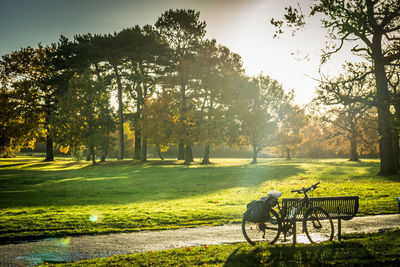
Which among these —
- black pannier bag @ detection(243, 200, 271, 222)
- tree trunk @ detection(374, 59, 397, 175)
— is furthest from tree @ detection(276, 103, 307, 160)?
black pannier bag @ detection(243, 200, 271, 222)

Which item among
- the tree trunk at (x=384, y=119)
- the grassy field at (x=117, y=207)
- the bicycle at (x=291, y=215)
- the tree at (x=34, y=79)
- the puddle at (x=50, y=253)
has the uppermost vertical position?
the tree at (x=34, y=79)

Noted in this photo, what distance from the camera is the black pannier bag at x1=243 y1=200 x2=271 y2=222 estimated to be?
8.08m

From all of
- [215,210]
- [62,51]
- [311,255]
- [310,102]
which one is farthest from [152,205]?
[62,51]

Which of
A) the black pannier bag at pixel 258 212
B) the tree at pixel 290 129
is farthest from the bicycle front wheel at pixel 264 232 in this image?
the tree at pixel 290 129

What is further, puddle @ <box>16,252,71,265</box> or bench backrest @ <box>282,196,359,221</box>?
bench backrest @ <box>282,196,359,221</box>

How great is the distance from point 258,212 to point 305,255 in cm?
153

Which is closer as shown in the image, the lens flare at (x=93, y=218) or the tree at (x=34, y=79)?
the lens flare at (x=93, y=218)

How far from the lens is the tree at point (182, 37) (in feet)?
159

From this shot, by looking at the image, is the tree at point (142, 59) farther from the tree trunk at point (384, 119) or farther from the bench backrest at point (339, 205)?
the bench backrest at point (339, 205)

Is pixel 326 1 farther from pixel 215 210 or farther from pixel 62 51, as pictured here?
pixel 62 51

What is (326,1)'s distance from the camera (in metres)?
23.3

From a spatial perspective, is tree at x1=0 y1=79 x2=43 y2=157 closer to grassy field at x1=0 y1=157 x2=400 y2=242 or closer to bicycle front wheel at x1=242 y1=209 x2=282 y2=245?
grassy field at x1=0 y1=157 x2=400 y2=242

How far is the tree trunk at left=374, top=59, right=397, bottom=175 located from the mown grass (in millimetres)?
20063

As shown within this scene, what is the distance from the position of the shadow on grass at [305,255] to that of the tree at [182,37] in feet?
133
